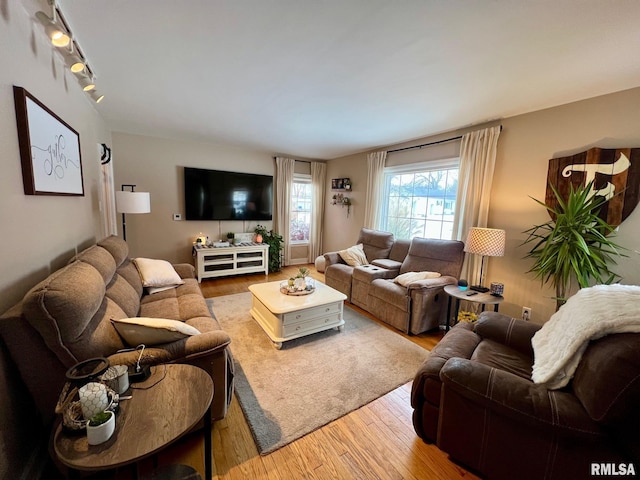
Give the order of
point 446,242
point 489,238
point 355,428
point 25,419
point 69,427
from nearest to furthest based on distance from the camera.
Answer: point 69,427 < point 25,419 < point 355,428 < point 489,238 < point 446,242

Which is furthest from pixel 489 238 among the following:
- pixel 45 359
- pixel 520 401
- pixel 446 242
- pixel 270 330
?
pixel 45 359

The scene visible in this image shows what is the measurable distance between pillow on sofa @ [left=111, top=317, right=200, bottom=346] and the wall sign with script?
344 cm

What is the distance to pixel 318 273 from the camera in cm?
513

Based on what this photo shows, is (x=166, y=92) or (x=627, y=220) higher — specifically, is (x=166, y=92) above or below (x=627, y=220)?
above

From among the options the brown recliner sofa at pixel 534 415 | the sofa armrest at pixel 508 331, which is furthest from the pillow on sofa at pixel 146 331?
the sofa armrest at pixel 508 331

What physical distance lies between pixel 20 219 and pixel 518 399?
2550mm

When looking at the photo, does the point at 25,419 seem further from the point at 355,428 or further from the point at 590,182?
the point at 590,182

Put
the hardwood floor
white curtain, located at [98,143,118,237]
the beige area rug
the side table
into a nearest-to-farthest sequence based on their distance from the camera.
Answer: the hardwood floor, the beige area rug, the side table, white curtain, located at [98,143,118,237]

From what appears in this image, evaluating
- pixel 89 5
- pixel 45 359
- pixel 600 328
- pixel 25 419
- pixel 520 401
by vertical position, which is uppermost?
pixel 89 5

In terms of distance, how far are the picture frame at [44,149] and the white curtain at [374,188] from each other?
3.85m

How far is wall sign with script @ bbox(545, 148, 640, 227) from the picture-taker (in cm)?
208

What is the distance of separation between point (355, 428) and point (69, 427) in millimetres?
1421

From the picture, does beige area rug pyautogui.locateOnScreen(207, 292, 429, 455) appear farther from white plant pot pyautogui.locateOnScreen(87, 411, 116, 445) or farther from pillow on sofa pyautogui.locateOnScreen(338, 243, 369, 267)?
pillow on sofa pyautogui.locateOnScreen(338, 243, 369, 267)

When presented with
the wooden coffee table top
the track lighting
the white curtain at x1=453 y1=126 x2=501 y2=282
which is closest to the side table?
the white curtain at x1=453 y1=126 x2=501 y2=282
